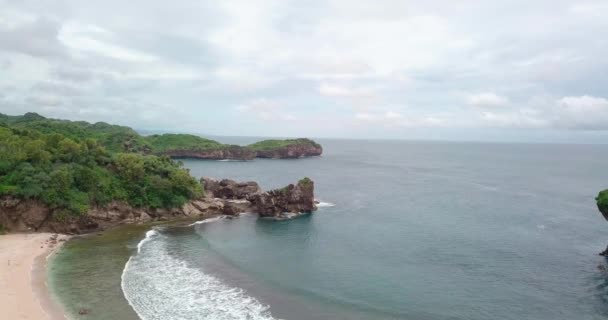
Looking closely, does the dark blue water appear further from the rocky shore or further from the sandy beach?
the sandy beach

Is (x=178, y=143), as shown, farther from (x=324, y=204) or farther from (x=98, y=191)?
(x=98, y=191)

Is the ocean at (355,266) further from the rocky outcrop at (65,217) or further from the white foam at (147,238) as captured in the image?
the rocky outcrop at (65,217)

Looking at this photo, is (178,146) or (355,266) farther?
(178,146)

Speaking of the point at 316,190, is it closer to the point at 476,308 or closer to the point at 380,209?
the point at 380,209

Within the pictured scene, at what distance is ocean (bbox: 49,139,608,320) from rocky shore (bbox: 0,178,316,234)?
12.0ft

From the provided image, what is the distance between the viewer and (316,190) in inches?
4038

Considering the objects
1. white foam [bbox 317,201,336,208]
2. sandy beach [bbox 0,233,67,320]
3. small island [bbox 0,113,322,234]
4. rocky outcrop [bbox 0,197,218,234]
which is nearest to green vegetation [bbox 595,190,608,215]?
small island [bbox 0,113,322,234]

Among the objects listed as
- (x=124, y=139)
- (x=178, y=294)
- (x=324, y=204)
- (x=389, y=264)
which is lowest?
(x=178, y=294)

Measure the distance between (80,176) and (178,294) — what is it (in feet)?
105

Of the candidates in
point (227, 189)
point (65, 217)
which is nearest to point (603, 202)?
point (227, 189)

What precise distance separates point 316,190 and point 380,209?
2544cm

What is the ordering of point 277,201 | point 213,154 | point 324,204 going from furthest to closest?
point 213,154 → point 324,204 → point 277,201

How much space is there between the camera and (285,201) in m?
74.0

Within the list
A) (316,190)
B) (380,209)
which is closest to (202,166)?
(316,190)
